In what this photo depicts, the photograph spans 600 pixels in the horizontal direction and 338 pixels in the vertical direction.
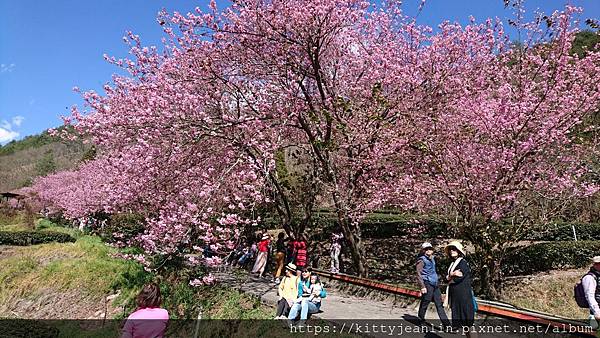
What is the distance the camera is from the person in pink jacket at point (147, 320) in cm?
380

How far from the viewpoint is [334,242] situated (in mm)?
10977

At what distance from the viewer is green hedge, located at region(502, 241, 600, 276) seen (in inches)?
432

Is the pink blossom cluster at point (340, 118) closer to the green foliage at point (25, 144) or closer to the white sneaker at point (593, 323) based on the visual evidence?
the white sneaker at point (593, 323)

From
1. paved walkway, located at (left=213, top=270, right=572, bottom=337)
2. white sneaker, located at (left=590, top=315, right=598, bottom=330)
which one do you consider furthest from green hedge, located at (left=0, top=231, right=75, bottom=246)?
white sneaker, located at (left=590, top=315, right=598, bottom=330)

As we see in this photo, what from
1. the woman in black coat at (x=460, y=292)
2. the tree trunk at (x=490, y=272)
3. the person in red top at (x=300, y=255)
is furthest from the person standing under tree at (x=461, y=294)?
the person in red top at (x=300, y=255)

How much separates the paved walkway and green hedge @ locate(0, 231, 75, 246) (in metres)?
14.7

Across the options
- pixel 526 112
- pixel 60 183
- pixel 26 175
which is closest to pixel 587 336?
pixel 526 112

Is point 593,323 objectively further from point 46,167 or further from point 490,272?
point 46,167

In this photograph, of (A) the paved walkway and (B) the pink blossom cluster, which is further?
(B) the pink blossom cluster

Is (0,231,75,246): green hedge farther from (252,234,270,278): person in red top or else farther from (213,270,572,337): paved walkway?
(213,270,572,337): paved walkway

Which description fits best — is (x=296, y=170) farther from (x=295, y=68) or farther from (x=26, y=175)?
(x=26, y=175)

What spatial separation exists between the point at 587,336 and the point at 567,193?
4816 millimetres

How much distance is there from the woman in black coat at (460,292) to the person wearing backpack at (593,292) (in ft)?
4.83

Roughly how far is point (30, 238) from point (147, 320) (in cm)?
2035
